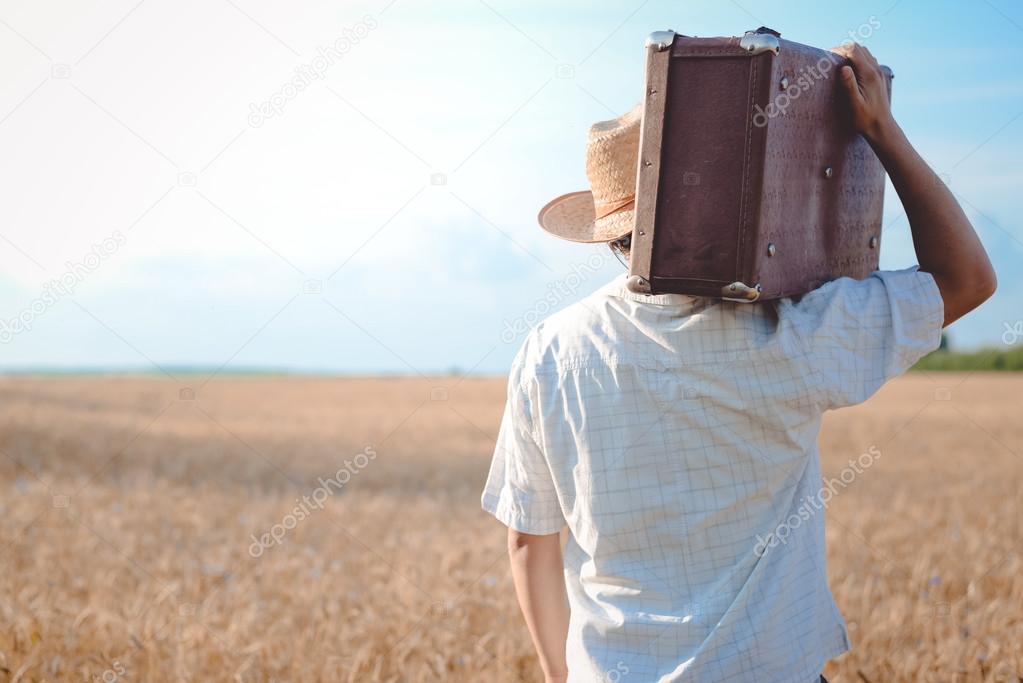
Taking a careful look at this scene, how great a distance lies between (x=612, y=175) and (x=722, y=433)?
711 millimetres

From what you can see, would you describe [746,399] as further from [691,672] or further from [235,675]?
[235,675]

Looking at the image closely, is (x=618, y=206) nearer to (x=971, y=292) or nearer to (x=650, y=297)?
(x=650, y=297)

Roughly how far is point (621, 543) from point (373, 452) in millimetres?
10823

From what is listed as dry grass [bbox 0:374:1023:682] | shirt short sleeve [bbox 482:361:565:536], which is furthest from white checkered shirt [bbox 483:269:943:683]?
dry grass [bbox 0:374:1023:682]

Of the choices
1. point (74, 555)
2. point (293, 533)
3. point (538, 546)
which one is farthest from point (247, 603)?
point (538, 546)

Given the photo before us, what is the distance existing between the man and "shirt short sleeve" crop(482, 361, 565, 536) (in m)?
0.05

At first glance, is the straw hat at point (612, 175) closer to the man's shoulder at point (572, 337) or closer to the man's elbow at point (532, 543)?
the man's shoulder at point (572, 337)

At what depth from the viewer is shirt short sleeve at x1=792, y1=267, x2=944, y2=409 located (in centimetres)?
191

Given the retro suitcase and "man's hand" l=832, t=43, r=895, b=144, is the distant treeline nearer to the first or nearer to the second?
"man's hand" l=832, t=43, r=895, b=144

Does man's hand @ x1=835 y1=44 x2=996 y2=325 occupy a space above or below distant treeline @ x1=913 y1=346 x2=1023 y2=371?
below

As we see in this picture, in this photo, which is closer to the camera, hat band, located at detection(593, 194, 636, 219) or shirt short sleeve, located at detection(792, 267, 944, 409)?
shirt short sleeve, located at detection(792, 267, 944, 409)

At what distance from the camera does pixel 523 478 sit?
2242 mm

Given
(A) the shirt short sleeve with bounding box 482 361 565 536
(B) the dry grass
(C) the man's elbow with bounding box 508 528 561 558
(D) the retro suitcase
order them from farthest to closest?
(B) the dry grass
(C) the man's elbow with bounding box 508 528 561 558
(A) the shirt short sleeve with bounding box 482 361 565 536
(D) the retro suitcase

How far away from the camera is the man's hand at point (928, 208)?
→ 2.06m
